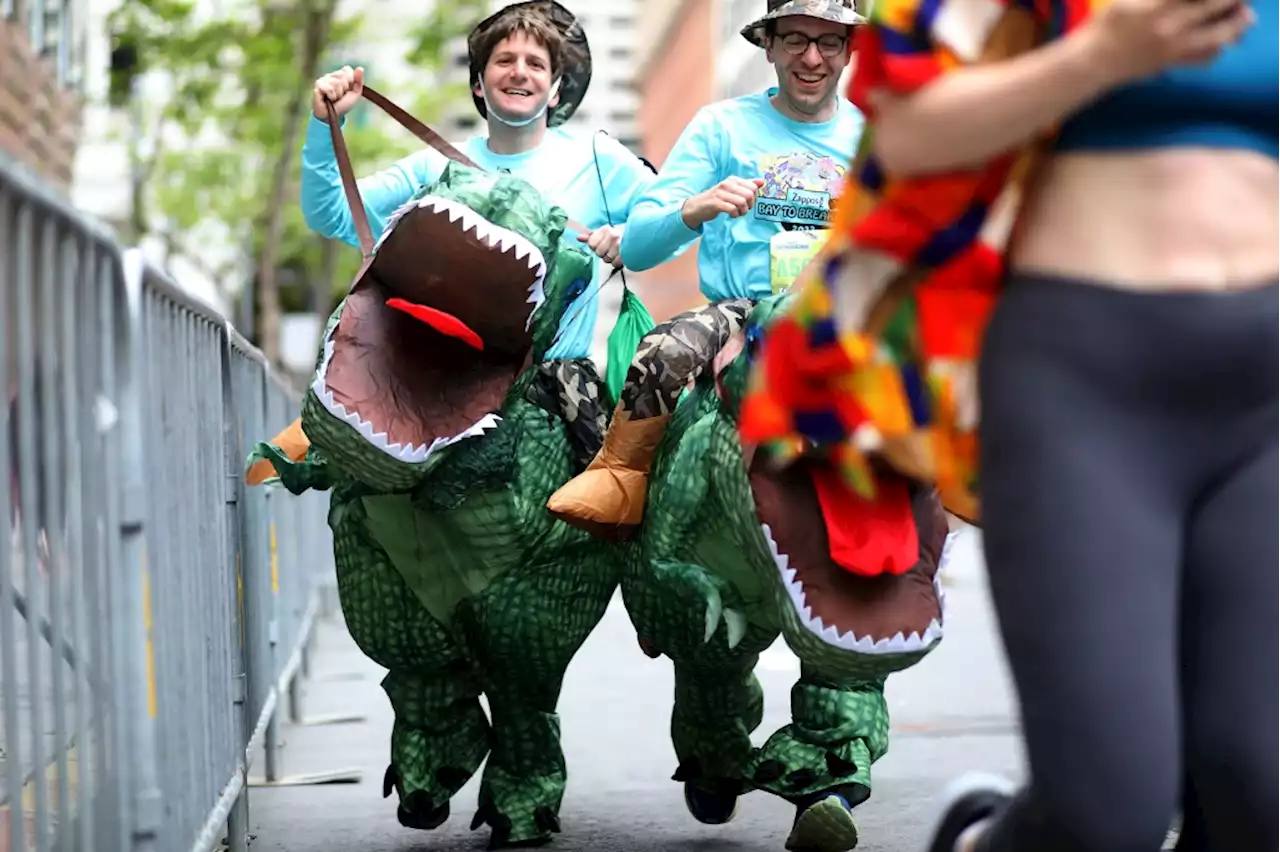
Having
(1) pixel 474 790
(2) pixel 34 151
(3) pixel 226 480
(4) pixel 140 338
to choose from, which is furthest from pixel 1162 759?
(2) pixel 34 151

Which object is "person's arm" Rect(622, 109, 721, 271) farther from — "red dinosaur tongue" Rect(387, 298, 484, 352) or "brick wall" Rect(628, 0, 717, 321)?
"brick wall" Rect(628, 0, 717, 321)

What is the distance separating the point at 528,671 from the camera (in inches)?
189

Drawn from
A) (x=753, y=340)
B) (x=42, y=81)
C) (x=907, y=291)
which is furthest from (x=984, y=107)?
(x=42, y=81)

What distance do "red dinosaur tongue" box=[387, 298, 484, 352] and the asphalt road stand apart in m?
1.16

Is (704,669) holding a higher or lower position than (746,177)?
lower

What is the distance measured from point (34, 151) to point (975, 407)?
54.3 ft

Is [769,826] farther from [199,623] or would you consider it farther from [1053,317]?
[1053,317]

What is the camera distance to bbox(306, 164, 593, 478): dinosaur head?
3.99 metres

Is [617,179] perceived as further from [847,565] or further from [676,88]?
[676,88]

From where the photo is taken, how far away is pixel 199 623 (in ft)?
13.6

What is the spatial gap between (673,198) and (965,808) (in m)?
2.13

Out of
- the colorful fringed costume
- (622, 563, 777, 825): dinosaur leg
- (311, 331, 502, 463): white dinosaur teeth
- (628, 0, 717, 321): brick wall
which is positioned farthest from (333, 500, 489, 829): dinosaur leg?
(628, 0, 717, 321): brick wall

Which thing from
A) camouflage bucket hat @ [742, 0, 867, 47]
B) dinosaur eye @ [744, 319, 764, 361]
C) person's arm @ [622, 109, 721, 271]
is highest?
camouflage bucket hat @ [742, 0, 867, 47]

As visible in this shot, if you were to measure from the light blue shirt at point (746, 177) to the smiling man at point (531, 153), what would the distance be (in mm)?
262
